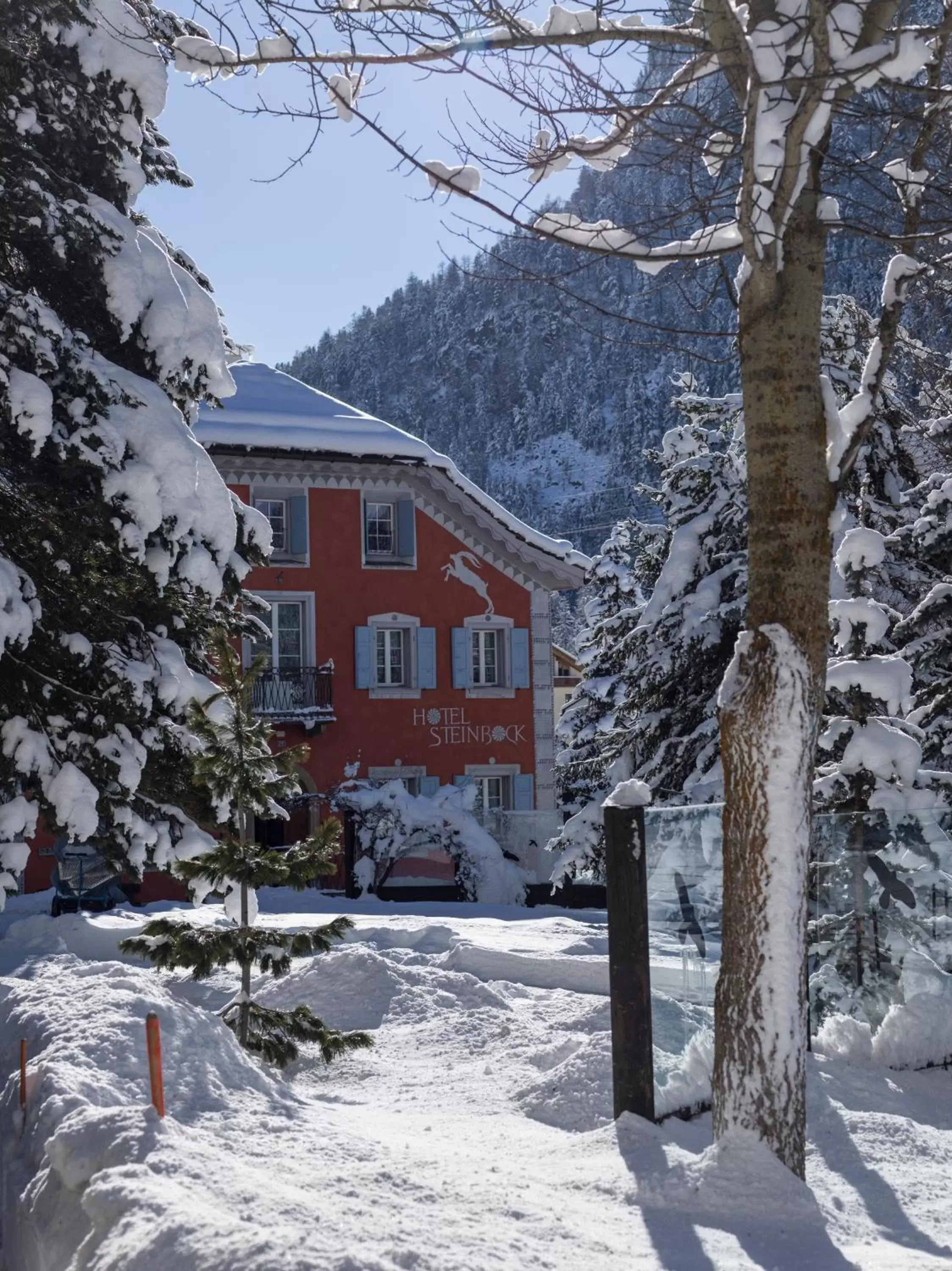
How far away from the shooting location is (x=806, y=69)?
19.4ft

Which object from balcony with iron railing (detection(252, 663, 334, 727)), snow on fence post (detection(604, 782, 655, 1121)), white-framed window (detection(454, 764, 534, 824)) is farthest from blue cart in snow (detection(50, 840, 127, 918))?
snow on fence post (detection(604, 782, 655, 1121))

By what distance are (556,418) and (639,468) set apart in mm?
39534

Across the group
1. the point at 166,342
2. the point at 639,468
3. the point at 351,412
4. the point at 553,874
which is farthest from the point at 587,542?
the point at 166,342

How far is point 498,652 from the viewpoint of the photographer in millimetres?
31984

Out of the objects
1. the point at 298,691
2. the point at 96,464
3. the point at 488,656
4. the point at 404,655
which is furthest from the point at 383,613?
the point at 96,464

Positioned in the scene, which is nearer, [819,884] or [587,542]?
[819,884]

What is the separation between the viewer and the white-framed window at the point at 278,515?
29891mm

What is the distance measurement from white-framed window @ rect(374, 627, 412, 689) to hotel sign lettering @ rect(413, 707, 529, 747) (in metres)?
0.81

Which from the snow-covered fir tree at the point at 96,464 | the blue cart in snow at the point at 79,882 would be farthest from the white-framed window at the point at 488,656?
the snow-covered fir tree at the point at 96,464

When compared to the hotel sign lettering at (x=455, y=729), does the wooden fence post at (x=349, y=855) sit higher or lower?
lower

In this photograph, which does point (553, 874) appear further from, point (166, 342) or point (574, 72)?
point (574, 72)

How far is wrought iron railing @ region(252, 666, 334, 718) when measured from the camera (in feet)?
96.4

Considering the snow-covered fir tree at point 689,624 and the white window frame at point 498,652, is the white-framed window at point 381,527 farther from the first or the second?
the snow-covered fir tree at point 689,624

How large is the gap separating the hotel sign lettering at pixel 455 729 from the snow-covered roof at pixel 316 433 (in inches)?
164
